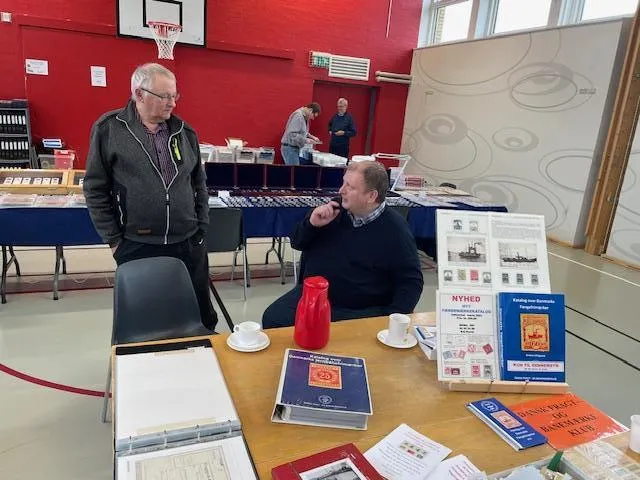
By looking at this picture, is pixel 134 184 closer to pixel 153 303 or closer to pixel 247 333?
pixel 153 303

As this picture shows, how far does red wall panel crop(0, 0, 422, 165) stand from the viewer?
686cm

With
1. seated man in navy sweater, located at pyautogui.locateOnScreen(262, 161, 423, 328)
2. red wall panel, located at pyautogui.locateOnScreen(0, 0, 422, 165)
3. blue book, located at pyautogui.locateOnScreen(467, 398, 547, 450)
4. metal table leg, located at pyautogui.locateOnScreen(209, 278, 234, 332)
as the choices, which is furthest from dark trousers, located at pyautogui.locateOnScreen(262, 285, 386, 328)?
red wall panel, located at pyautogui.locateOnScreen(0, 0, 422, 165)

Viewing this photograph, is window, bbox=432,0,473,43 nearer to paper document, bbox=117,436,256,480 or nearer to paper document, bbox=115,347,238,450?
paper document, bbox=115,347,238,450

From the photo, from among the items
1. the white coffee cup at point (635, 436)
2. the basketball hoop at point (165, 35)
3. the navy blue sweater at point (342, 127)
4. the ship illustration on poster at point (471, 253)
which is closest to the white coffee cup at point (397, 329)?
the ship illustration on poster at point (471, 253)

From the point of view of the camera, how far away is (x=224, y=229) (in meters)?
3.56

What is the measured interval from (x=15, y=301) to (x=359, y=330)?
291 centimetres

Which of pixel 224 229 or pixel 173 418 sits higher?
pixel 173 418

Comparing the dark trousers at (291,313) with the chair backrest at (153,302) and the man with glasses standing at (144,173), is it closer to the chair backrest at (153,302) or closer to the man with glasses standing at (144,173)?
the chair backrest at (153,302)

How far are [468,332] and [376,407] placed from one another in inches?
14.4

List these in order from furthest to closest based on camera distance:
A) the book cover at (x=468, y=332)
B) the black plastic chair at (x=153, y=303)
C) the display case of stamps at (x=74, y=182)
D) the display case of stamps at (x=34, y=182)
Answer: the display case of stamps at (x=74, y=182)
the display case of stamps at (x=34, y=182)
the black plastic chair at (x=153, y=303)
the book cover at (x=468, y=332)

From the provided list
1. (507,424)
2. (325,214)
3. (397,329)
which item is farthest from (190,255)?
(507,424)

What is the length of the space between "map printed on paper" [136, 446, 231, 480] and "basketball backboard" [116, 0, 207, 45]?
25.0ft

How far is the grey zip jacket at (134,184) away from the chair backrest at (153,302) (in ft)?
0.84

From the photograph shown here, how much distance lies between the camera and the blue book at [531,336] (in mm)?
1391
